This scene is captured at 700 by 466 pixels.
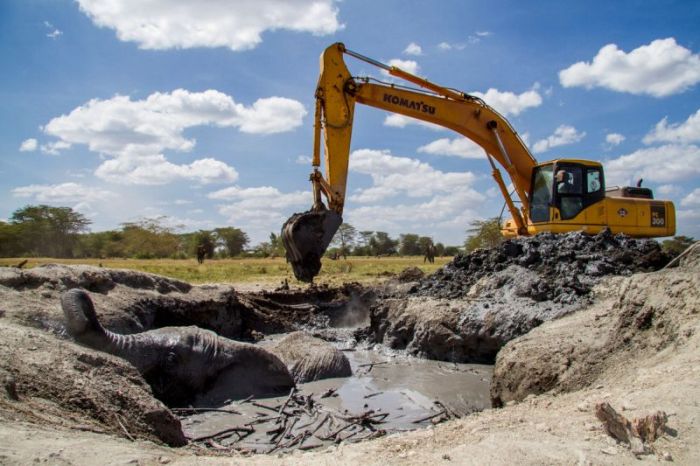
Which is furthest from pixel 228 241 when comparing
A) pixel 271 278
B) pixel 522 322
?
pixel 522 322

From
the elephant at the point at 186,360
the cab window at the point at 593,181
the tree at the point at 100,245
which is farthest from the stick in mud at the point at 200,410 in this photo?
the tree at the point at 100,245

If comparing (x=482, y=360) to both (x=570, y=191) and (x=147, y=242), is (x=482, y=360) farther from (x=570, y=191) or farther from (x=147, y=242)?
(x=147, y=242)

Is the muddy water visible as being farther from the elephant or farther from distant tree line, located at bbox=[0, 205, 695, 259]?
distant tree line, located at bbox=[0, 205, 695, 259]

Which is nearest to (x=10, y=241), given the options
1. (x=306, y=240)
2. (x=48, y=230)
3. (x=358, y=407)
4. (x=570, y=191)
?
(x=48, y=230)

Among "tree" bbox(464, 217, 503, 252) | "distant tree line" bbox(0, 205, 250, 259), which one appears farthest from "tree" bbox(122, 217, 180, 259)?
"tree" bbox(464, 217, 503, 252)

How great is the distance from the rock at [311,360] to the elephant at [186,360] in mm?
509

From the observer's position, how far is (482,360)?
32.0 feet

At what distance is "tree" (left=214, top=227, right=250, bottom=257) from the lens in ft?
196

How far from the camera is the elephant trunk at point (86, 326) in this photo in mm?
6211

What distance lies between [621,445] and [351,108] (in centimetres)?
1050

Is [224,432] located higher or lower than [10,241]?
lower

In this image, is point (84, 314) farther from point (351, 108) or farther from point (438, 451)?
point (351, 108)

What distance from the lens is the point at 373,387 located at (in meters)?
8.06

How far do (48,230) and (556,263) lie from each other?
4586 centimetres
